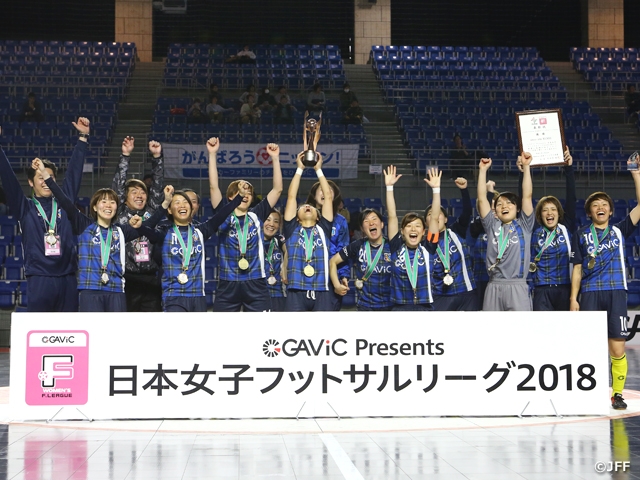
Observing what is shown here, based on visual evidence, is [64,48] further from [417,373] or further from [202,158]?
[417,373]

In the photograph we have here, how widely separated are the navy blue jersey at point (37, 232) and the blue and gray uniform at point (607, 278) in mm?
4760

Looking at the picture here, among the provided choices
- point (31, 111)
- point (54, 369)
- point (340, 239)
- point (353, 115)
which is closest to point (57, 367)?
point (54, 369)

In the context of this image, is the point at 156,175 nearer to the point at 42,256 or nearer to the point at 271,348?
the point at 42,256

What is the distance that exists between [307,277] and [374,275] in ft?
2.42

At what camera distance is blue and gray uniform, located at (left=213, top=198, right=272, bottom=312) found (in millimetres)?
7977

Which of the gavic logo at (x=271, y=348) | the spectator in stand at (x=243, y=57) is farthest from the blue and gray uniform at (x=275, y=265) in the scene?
the spectator in stand at (x=243, y=57)

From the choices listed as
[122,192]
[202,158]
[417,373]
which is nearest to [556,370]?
[417,373]

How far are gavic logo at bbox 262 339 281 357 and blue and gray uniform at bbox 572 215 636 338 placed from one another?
2977mm

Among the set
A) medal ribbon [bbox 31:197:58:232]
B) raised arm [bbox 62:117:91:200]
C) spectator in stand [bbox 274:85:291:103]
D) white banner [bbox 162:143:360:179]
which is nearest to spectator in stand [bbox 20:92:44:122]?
white banner [bbox 162:143:360:179]

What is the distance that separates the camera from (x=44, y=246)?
24.9 feet

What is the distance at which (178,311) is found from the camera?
7.60 meters

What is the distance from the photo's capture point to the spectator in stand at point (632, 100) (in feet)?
70.0

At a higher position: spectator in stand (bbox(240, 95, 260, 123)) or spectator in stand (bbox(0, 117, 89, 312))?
spectator in stand (bbox(240, 95, 260, 123))

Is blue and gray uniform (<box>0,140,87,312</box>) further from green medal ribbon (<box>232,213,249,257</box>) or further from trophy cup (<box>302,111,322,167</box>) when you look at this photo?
trophy cup (<box>302,111,322,167</box>)
